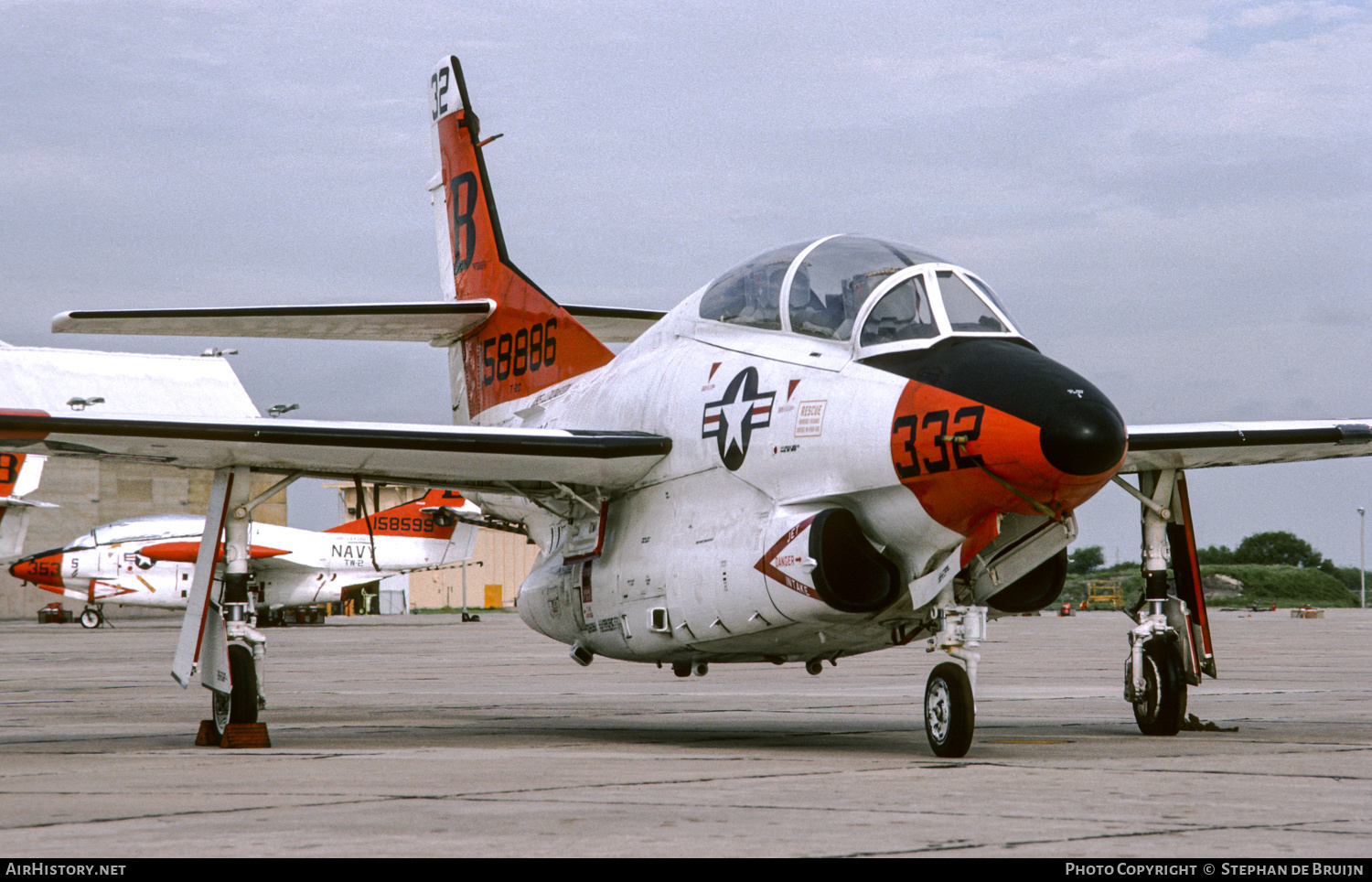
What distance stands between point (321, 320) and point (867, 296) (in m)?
6.83

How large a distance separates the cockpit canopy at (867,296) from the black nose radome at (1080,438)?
130cm

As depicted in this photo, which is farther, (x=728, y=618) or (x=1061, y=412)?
(x=728, y=618)

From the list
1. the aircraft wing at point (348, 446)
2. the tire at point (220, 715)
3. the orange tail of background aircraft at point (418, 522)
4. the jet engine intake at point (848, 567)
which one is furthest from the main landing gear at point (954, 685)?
the orange tail of background aircraft at point (418, 522)

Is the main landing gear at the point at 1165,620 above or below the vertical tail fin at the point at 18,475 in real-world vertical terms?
below

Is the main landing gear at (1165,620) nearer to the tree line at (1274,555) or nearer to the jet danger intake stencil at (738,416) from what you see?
the jet danger intake stencil at (738,416)

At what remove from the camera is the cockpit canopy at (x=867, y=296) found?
9.57m

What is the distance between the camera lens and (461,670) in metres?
24.8

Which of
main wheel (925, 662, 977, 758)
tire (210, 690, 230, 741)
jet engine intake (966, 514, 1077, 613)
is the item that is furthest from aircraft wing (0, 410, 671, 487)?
main wheel (925, 662, 977, 758)

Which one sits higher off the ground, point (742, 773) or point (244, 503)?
point (244, 503)

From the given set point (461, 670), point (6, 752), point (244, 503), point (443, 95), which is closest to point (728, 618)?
point (244, 503)

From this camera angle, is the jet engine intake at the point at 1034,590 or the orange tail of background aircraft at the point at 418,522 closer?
the jet engine intake at the point at 1034,590

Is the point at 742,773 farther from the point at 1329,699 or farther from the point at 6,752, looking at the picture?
the point at 1329,699

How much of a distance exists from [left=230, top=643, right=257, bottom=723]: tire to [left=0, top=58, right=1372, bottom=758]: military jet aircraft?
0.02 metres
